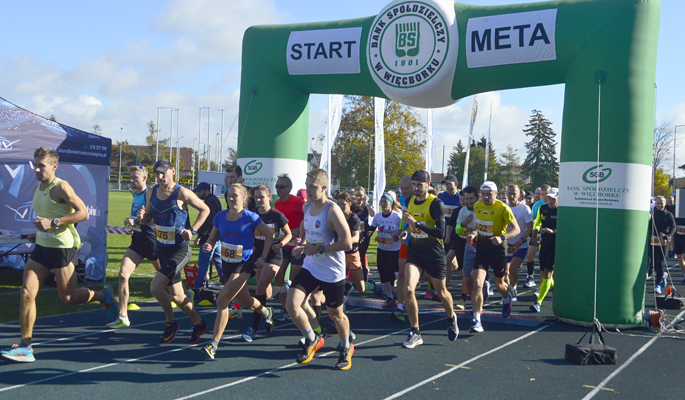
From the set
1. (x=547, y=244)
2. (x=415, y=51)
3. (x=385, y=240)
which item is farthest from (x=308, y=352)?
(x=415, y=51)

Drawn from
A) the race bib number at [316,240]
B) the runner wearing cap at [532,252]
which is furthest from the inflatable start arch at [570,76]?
the race bib number at [316,240]

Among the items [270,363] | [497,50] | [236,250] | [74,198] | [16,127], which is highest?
[497,50]

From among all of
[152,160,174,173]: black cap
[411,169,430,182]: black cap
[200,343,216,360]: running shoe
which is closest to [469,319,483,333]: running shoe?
[411,169,430,182]: black cap

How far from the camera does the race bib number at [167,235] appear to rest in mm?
5871

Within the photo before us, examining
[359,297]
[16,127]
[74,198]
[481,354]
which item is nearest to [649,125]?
[481,354]

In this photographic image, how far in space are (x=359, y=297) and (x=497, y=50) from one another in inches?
180

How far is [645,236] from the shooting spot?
7.10 meters

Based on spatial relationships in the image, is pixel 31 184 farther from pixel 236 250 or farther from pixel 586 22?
pixel 586 22

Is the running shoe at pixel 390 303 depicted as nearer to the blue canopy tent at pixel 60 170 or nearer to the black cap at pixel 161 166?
the black cap at pixel 161 166

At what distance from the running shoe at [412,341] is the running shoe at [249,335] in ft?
5.75

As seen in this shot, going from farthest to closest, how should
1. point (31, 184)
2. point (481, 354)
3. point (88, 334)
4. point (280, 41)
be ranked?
point (31, 184), point (280, 41), point (88, 334), point (481, 354)

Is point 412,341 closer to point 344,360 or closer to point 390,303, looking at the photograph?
point 344,360

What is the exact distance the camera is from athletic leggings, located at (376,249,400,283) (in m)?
8.15

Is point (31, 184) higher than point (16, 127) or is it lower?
lower
